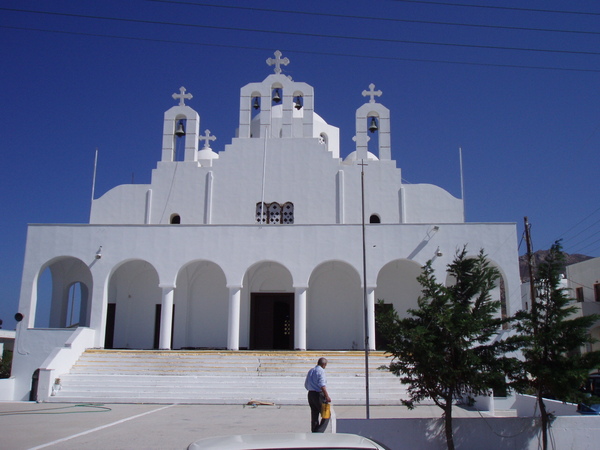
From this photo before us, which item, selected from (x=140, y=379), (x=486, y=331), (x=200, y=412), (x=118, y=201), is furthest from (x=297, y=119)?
(x=486, y=331)

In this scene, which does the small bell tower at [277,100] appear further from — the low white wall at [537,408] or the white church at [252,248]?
the low white wall at [537,408]

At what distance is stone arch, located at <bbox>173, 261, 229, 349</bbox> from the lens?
22.6 metres

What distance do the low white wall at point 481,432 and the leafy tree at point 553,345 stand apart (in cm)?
21

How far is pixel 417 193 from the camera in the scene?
23594 millimetres

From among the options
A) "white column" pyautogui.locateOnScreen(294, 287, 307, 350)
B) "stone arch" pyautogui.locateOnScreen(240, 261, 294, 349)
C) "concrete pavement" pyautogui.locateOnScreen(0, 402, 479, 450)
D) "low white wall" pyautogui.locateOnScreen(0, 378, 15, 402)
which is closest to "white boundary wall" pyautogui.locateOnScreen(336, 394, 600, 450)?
"concrete pavement" pyautogui.locateOnScreen(0, 402, 479, 450)

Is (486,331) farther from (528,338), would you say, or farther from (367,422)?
(367,422)

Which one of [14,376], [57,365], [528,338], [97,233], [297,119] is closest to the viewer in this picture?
[528,338]

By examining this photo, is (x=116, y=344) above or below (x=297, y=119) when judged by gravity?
below

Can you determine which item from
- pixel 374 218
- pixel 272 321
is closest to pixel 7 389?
pixel 272 321

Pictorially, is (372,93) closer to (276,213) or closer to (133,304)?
(276,213)

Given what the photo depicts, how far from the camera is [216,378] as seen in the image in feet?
56.3

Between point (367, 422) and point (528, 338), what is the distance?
8.78 feet

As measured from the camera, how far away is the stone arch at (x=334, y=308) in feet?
73.0

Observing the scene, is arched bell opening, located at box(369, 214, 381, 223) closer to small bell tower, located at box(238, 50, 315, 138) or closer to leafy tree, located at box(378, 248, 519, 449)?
small bell tower, located at box(238, 50, 315, 138)
